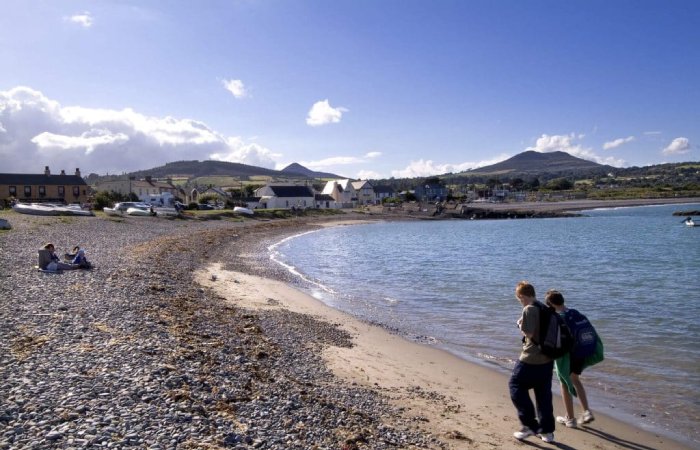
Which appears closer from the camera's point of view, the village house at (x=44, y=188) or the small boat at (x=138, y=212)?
the small boat at (x=138, y=212)

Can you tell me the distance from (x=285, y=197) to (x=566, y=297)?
316ft

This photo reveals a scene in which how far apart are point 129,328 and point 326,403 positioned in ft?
17.4

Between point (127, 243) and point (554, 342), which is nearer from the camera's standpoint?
point (554, 342)

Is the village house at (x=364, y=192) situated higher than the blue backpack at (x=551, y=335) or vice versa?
the village house at (x=364, y=192)

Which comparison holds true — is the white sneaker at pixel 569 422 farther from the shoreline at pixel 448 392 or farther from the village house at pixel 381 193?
→ the village house at pixel 381 193

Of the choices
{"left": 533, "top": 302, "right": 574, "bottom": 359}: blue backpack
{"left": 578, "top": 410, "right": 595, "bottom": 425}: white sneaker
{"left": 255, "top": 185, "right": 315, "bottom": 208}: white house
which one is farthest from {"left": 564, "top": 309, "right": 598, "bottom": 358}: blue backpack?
{"left": 255, "top": 185, "right": 315, "bottom": 208}: white house

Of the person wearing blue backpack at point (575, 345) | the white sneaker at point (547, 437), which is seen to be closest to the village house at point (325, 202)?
the person wearing blue backpack at point (575, 345)

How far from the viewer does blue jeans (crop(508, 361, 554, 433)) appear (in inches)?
279

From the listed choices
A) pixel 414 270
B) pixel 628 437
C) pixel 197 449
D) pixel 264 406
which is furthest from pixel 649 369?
pixel 414 270

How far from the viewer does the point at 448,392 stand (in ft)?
32.5

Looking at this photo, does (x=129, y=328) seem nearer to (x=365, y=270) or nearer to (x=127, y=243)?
(x=365, y=270)

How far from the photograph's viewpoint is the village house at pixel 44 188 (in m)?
80.2

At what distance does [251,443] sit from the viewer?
6168 mm

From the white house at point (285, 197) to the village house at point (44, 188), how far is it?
37.6 metres
